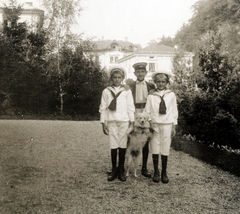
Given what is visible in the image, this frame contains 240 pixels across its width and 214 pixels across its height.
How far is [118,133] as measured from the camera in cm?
519

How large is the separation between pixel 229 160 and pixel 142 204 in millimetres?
3508

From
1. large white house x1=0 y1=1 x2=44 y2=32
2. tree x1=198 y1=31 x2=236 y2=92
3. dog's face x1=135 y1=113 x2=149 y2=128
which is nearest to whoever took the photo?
dog's face x1=135 y1=113 x2=149 y2=128

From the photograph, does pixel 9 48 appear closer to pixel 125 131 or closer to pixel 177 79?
pixel 177 79

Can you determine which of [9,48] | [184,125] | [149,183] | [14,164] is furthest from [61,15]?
[149,183]

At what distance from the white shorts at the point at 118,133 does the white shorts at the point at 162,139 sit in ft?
1.67

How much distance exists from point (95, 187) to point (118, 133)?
1.03m

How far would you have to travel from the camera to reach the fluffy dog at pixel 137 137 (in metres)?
5.17

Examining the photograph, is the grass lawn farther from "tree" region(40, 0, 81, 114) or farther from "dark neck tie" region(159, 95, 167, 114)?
"tree" region(40, 0, 81, 114)

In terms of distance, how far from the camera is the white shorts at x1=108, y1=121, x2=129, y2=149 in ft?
16.9

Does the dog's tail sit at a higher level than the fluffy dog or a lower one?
lower

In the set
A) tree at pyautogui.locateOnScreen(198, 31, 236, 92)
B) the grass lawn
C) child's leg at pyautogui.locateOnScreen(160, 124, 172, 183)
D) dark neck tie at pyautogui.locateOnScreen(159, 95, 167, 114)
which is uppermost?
tree at pyautogui.locateOnScreen(198, 31, 236, 92)

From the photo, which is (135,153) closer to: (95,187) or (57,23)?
(95,187)

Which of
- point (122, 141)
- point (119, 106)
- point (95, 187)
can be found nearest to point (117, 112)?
point (119, 106)

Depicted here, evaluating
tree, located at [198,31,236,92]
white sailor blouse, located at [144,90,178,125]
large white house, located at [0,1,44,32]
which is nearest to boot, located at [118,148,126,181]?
white sailor blouse, located at [144,90,178,125]
